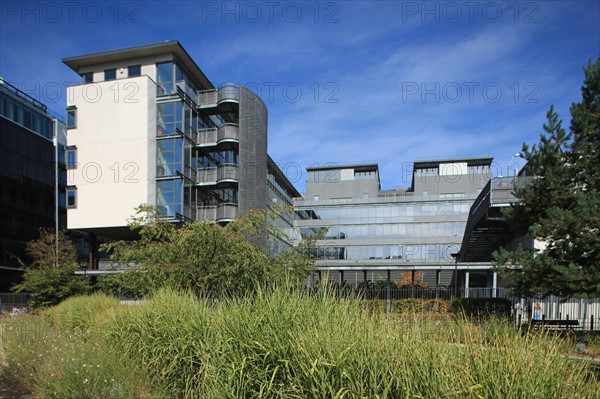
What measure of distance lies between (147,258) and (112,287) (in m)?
3.26

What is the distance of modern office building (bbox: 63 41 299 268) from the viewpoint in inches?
1282

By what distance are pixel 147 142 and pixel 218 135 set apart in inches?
231

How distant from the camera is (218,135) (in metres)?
35.1

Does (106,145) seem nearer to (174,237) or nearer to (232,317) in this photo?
(174,237)


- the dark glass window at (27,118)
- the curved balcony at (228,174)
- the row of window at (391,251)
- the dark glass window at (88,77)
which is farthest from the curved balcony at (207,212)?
the row of window at (391,251)

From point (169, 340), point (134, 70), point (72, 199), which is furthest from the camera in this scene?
point (134, 70)

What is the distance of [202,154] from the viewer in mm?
37125

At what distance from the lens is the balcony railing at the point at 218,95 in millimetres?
35000

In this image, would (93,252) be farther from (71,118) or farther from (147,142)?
(71,118)

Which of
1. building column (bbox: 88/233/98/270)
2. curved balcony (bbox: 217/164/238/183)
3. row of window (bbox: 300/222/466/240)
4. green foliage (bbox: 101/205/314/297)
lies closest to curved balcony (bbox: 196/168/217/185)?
curved balcony (bbox: 217/164/238/183)

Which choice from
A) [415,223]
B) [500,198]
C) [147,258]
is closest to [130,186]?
[147,258]

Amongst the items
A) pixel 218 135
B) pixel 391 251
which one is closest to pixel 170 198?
pixel 218 135

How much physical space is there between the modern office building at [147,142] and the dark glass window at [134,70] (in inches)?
3.4

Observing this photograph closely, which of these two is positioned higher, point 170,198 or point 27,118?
point 27,118
